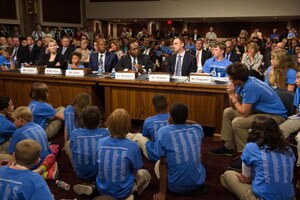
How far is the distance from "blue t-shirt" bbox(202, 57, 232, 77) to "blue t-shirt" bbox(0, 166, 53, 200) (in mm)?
3263

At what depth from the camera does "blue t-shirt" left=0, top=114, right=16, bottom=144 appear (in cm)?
268

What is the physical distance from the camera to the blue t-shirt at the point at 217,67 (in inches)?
170

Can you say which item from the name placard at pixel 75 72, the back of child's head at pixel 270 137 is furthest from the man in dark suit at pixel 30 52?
the back of child's head at pixel 270 137

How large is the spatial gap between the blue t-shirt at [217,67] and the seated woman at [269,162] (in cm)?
234

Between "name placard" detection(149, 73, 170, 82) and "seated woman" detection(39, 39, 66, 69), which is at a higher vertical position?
"seated woman" detection(39, 39, 66, 69)

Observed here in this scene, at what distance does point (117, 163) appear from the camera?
6.81 ft

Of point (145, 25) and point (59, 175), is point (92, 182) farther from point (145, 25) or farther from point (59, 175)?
point (145, 25)

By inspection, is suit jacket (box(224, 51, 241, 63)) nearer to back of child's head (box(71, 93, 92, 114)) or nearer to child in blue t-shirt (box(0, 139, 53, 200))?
back of child's head (box(71, 93, 92, 114))

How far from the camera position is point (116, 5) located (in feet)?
48.5

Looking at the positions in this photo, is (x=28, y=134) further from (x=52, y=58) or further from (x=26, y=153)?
(x=52, y=58)

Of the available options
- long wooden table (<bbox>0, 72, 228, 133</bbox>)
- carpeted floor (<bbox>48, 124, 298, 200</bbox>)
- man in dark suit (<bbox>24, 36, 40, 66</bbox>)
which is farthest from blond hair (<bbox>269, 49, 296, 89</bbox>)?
man in dark suit (<bbox>24, 36, 40, 66</bbox>)

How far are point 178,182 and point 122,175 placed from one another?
49 cm

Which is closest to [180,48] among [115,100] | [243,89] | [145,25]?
[115,100]

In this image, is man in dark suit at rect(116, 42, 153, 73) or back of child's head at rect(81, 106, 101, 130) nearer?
back of child's head at rect(81, 106, 101, 130)
